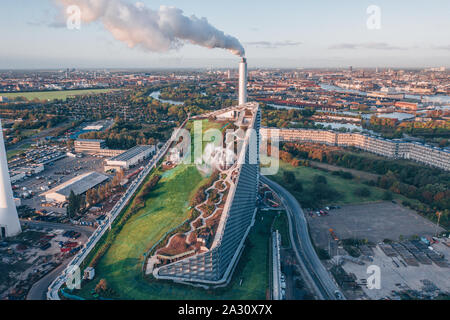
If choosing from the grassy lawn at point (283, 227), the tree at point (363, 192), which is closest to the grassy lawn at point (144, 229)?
the grassy lawn at point (283, 227)

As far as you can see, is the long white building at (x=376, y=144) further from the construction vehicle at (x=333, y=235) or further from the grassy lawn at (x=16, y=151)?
the grassy lawn at (x=16, y=151)

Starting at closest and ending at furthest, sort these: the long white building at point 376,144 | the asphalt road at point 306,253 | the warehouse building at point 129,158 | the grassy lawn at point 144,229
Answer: the grassy lawn at point 144,229 → the asphalt road at point 306,253 → the warehouse building at point 129,158 → the long white building at point 376,144

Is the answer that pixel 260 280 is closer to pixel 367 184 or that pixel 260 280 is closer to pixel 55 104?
pixel 367 184

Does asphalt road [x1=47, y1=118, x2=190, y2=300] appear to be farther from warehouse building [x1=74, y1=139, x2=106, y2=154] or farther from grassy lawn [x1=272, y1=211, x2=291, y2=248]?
warehouse building [x1=74, y1=139, x2=106, y2=154]

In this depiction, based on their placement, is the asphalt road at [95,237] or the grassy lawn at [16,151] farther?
the grassy lawn at [16,151]

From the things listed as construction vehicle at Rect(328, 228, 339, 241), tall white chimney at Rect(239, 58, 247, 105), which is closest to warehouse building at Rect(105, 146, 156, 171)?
tall white chimney at Rect(239, 58, 247, 105)

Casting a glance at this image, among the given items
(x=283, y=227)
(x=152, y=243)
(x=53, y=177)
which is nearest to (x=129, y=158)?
(x=53, y=177)

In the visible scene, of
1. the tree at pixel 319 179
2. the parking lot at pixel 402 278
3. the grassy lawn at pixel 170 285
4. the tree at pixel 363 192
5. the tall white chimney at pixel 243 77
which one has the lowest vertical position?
the parking lot at pixel 402 278
